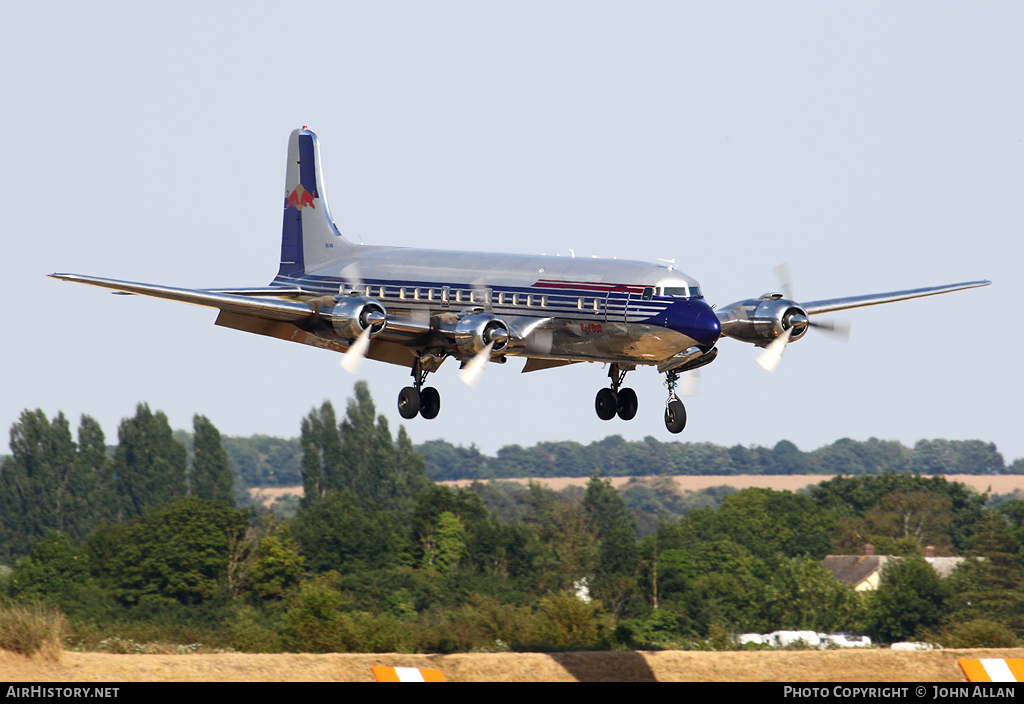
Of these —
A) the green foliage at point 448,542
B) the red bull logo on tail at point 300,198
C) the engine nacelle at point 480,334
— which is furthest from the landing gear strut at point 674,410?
the green foliage at point 448,542

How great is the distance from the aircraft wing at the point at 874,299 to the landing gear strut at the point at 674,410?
5651 millimetres

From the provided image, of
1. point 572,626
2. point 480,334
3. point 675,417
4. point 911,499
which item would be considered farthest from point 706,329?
point 911,499

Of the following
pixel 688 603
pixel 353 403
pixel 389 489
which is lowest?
pixel 688 603

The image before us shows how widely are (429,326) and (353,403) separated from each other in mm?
103868

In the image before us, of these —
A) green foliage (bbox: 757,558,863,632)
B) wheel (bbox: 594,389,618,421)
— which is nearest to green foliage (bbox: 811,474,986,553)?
green foliage (bbox: 757,558,863,632)

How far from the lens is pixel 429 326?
1485 inches

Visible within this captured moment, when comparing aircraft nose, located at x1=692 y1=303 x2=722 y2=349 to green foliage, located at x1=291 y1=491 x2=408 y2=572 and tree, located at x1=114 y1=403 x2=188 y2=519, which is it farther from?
tree, located at x1=114 y1=403 x2=188 y2=519

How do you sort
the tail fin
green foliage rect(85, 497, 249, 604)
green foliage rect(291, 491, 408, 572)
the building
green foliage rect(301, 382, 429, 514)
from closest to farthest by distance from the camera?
1. the tail fin
2. green foliage rect(85, 497, 249, 604)
3. green foliage rect(291, 491, 408, 572)
4. the building
5. green foliage rect(301, 382, 429, 514)

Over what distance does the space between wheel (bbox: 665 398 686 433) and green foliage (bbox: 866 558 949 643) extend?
63486mm

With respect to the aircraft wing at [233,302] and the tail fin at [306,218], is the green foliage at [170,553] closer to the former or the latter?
the tail fin at [306,218]

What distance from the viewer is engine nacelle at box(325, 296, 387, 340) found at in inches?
1436

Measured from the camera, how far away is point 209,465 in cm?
13288
